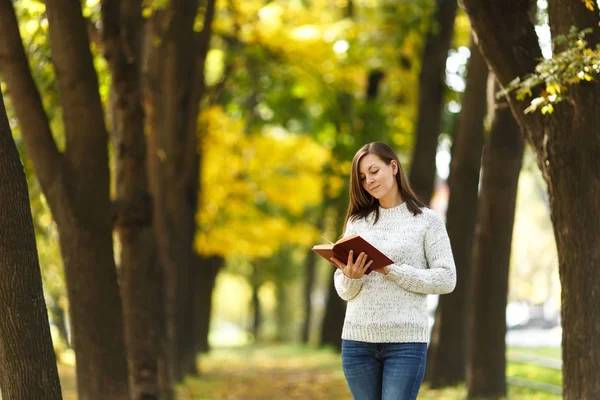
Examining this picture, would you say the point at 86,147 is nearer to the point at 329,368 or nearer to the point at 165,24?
the point at 165,24

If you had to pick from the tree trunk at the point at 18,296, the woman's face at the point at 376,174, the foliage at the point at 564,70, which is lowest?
the tree trunk at the point at 18,296

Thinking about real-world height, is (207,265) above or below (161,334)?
above

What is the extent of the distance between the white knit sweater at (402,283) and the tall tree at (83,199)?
4.29 m

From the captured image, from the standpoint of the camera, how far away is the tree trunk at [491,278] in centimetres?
1211

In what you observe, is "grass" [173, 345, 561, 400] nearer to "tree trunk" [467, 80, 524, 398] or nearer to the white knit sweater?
"tree trunk" [467, 80, 524, 398]

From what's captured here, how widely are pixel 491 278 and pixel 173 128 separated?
556cm

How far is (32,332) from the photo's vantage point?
6.26 m

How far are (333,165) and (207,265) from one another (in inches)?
193

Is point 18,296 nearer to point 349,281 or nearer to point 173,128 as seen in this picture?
point 349,281

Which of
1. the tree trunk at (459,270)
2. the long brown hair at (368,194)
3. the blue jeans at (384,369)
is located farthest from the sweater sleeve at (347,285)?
the tree trunk at (459,270)

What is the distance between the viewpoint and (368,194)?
5.81 metres

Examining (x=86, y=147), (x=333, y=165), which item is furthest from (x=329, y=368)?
(x=86, y=147)

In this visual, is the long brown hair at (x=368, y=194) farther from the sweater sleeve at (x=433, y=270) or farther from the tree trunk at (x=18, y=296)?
the tree trunk at (x=18, y=296)

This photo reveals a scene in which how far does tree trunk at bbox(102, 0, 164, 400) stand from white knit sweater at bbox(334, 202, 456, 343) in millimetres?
5838
